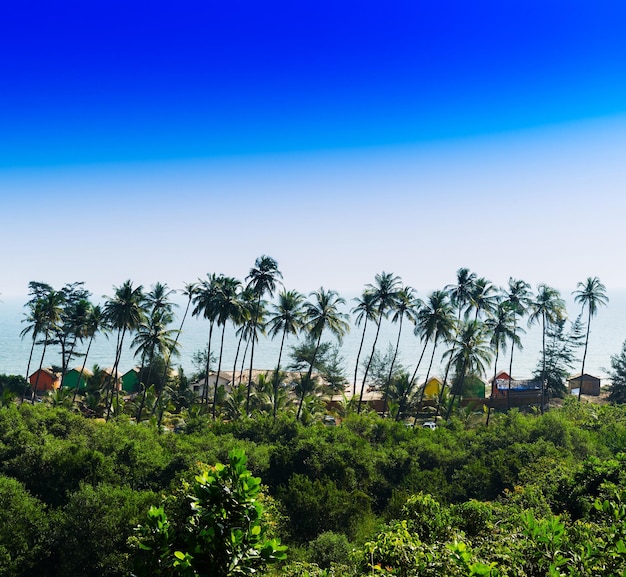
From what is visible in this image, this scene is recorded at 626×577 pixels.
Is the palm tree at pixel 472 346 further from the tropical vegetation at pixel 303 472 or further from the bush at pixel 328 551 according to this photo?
the bush at pixel 328 551

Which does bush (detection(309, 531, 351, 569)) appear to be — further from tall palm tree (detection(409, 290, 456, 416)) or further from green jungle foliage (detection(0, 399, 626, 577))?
tall palm tree (detection(409, 290, 456, 416))

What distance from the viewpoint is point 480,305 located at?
2031 inches

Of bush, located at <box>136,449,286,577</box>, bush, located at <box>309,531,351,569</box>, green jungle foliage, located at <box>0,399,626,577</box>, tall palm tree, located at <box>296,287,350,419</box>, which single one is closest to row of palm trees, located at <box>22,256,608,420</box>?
tall palm tree, located at <box>296,287,350,419</box>

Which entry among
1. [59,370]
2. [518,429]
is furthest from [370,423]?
[59,370]

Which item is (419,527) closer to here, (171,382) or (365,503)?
(365,503)

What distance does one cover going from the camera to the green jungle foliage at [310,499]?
23.8ft

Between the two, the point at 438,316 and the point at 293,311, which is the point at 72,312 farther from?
the point at 438,316

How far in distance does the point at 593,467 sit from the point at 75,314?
49278 millimetres

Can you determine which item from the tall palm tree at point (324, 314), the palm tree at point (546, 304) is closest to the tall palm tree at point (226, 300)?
the tall palm tree at point (324, 314)

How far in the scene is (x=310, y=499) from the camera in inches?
914

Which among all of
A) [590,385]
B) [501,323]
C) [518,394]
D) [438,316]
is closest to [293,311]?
[438,316]

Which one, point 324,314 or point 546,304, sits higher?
point 546,304

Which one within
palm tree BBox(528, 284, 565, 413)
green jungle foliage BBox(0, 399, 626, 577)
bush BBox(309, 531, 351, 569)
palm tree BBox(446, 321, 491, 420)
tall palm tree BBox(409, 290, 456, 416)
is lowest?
bush BBox(309, 531, 351, 569)

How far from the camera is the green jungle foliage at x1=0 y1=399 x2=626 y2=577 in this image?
7.27 m
